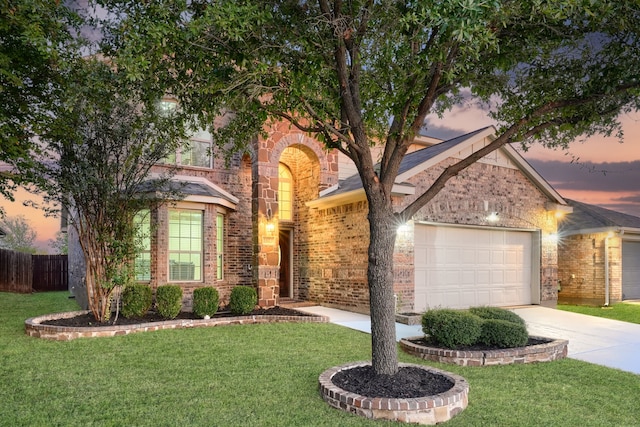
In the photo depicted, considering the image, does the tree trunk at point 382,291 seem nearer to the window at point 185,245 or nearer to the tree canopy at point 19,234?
the window at point 185,245

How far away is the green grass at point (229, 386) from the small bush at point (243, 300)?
223 cm

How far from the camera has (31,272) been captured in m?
20.3

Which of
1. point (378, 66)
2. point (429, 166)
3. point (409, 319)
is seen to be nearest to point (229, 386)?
point (378, 66)

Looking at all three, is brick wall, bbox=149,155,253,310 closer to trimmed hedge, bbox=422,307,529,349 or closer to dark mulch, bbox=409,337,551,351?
dark mulch, bbox=409,337,551,351

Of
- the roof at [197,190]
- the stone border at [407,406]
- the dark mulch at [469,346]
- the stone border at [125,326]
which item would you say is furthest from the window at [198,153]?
the stone border at [407,406]

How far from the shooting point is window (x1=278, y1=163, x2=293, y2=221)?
14989 millimetres

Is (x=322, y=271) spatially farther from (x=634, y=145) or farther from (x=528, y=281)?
(x=634, y=145)

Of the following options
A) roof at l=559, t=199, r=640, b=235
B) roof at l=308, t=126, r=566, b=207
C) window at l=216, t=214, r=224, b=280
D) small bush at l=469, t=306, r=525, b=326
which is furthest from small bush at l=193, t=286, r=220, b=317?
roof at l=559, t=199, r=640, b=235

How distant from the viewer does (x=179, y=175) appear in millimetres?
12609

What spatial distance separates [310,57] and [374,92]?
3.57 ft

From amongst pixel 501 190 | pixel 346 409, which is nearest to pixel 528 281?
pixel 501 190

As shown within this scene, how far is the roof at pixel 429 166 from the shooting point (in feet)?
38.3

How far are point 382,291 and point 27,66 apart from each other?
7.49 metres

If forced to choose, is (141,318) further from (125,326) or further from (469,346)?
(469,346)
